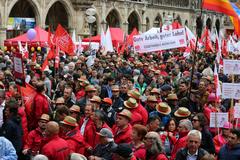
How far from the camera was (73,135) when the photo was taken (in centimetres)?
738

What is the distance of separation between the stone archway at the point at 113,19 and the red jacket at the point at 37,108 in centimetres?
3883

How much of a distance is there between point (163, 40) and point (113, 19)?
36204mm

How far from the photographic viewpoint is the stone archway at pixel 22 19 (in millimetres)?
36156

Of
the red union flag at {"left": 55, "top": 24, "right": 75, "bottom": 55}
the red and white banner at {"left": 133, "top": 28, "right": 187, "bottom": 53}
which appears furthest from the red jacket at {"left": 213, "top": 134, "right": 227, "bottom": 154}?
the red union flag at {"left": 55, "top": 24, "right": 75, "bottom": 55}

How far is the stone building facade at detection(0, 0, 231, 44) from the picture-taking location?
37.9 meters

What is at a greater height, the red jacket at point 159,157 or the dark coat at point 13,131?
the red jacket at point 159,157

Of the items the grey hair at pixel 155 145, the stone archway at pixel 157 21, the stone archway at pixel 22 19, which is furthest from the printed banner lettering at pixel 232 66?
the stone archway at pixel 157 21

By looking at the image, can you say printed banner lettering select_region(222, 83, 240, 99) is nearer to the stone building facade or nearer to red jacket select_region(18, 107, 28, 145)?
red jacket select_region(18, 107, 28, 145)

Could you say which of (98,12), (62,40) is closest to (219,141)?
(62,40)

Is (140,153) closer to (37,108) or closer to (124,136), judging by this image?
(124,136)

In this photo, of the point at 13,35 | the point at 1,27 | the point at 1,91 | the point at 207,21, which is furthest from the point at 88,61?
the point at 207,21

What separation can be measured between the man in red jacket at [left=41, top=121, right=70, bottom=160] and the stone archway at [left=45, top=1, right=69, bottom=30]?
113 feet

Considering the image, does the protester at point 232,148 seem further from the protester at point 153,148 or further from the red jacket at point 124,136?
the red jacket at point 124,136

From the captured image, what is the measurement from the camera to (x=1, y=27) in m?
34.0
